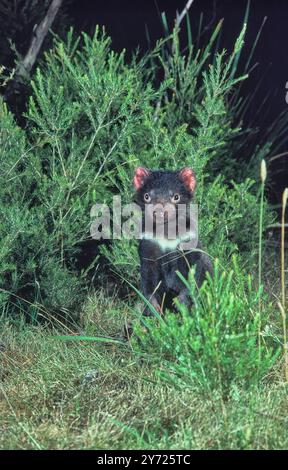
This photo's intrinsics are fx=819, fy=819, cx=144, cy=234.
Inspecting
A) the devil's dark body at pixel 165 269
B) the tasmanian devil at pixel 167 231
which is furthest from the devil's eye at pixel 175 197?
the devil's dark body at pixel 165 269

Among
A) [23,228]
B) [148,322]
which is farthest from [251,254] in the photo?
[148,322]

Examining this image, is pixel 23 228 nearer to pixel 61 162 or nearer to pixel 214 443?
pixel 61 162

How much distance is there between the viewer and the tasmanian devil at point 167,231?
456 centimetres

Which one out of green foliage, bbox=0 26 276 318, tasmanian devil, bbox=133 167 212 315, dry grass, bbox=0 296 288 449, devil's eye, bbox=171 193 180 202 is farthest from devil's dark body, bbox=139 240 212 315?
green foliage, bbox=0 26 276 318

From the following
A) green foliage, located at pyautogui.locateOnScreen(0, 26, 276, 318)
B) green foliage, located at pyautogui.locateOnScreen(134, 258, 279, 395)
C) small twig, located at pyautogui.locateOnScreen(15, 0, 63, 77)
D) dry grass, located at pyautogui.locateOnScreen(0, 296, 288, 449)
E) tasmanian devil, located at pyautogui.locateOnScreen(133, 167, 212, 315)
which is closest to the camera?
dry grass, located at pyautogui.locateOnScreen(0, 296, 288, 449)

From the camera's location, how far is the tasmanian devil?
15.0ft

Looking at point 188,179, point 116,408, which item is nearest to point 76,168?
point 188,179

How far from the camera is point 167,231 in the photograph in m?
4.61

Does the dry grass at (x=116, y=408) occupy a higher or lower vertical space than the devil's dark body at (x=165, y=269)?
lower

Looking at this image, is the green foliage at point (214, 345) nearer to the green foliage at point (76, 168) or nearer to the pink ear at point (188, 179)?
the pink ear at point (188, 179)

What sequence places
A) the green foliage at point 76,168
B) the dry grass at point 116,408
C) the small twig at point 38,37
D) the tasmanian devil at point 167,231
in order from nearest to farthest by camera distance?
1. the dry grass at point 116,408
2. the tasmanian devil at point 167,231
3. the green foliage at point 76,168
4. the small twig at point 38,37

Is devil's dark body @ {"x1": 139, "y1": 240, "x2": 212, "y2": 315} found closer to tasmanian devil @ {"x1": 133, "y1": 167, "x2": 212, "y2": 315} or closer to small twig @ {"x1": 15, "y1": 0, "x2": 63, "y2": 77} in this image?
tasmanian devil @ {"x1": 133, "y1": 167, "x2": 212, "y2": 315}

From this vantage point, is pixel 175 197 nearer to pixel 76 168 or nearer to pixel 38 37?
pixel 76 168

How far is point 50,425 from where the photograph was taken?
3.83m
